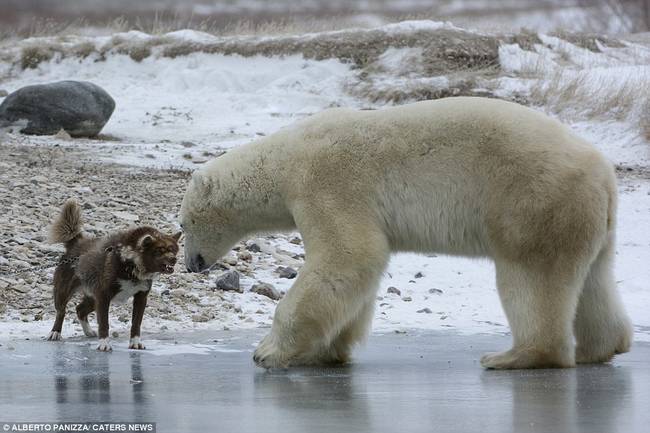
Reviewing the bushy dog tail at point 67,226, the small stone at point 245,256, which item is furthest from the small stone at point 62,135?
the bushy dog tail at point 67,226

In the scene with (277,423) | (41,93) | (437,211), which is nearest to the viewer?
(277,423)

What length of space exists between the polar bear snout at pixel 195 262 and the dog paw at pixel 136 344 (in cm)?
77

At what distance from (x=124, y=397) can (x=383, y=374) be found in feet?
5.31

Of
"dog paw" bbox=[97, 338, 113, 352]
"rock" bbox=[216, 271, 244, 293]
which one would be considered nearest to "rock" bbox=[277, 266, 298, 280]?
"rock" bbox=[216, 271, 244, 293]

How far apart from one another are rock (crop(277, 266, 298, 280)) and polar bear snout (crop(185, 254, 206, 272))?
2.09 meters

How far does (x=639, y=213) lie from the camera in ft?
41.5

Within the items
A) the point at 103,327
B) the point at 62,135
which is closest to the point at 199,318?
the point at 103,327

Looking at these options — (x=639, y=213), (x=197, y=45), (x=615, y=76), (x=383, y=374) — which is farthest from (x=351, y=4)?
(x=383, y=374)

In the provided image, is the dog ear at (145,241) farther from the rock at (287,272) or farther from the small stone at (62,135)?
the small stone at (62,135)

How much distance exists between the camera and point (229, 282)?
8.60 metres

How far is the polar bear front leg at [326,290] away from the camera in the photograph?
6023mm

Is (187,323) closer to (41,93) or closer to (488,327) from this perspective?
(488,327)

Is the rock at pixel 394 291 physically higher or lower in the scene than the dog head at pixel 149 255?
lower

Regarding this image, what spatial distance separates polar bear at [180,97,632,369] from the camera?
231 inches
